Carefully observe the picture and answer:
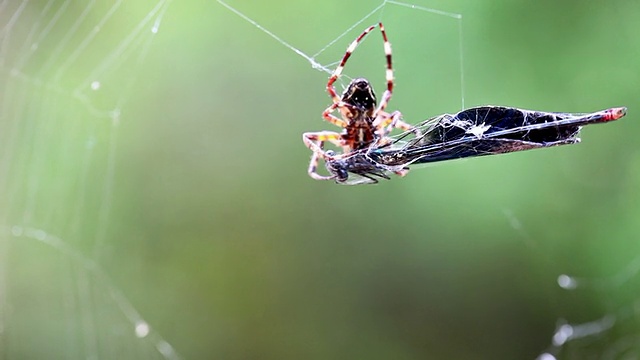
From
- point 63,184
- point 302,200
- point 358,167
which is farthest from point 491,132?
point 63,184

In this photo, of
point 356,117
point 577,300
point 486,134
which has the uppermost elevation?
point 356,117

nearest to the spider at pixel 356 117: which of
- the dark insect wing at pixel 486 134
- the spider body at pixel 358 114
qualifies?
the spider body at pixel 358 114

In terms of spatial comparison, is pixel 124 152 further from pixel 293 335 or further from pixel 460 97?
pixel 460 97

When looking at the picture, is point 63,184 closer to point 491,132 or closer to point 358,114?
point 358,114

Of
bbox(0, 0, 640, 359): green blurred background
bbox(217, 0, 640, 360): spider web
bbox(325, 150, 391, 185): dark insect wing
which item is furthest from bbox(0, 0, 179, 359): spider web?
bbox(325, 150, 391, 185): dark insect wing

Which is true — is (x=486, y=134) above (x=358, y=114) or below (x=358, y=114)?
below

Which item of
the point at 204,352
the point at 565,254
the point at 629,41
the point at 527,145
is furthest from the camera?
the point at 204,352

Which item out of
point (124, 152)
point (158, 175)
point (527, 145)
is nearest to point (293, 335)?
point (158, 175)
